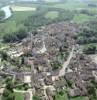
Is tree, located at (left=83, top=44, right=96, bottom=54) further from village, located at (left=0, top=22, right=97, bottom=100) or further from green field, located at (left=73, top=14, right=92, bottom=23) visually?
green field, located at (left=73, top=14, right=92, bottom=23)


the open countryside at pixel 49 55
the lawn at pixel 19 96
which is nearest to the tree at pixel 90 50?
the open countryside at pixel 49 55

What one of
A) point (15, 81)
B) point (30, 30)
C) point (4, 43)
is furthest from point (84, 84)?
point (30, 30)

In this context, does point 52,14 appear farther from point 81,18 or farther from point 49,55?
point 49,55

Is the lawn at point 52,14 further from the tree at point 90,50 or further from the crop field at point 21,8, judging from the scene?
the tree at point 90,50

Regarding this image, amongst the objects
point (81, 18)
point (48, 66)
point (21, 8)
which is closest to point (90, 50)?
point (48, 66)

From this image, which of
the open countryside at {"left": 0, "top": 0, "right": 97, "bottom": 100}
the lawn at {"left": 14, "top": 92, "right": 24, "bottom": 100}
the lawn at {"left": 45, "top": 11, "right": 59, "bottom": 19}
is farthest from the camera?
the lawn at {"left": 45, "top": 11, "right": 59, "bottom": 19}

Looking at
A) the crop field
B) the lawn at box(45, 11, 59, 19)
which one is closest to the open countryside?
the lawn at box(45, 11, 59, 19)

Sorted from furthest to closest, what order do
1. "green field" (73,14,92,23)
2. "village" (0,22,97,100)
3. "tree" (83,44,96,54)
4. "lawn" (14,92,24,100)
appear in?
"green field" (73,14,92,23)
"tree" (83,44,96,54)
"village" (0,22,97,100)
"lawn" (14,92,24,100)

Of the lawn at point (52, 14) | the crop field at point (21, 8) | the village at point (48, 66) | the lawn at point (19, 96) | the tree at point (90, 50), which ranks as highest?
the lawn at point (19, 96)

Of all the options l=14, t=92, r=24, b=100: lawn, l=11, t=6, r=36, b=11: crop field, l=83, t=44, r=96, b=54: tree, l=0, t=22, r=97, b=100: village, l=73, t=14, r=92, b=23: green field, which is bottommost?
l=73, t=14, r=92, b=23: green field

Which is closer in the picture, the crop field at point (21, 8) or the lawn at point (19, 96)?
the lawn at point (19, 96)

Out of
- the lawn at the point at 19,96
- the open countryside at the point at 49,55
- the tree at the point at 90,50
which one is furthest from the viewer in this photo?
the tree at the point at 90,50
